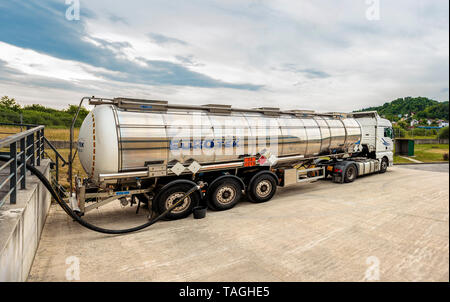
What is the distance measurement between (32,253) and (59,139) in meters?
13.6

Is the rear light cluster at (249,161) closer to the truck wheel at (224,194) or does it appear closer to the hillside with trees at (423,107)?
the truck wheel at (224,194)

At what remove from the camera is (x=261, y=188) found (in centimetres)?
955

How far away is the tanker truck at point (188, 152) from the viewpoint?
6865mm

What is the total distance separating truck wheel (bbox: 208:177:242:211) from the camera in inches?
329

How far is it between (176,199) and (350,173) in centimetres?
934

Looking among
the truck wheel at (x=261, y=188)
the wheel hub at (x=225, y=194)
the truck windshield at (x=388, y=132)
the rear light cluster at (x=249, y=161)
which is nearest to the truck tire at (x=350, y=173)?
the truck windshield at (x=388, y=132)

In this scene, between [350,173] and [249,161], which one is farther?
[350,173]

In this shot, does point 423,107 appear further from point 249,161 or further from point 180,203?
point 180,203

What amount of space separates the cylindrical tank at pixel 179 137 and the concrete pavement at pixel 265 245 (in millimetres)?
1833

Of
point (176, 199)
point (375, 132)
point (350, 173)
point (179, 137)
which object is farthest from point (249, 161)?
point (375, 132)

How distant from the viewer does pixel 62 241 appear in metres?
6.03

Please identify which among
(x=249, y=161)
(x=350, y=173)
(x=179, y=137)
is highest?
(x=179, y=137)

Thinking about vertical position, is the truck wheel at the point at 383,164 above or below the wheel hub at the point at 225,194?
above
